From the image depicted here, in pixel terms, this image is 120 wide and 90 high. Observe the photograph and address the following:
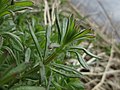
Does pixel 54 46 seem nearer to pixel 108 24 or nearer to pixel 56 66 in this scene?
pixel 56 66

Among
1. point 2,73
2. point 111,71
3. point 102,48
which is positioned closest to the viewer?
point 2,73

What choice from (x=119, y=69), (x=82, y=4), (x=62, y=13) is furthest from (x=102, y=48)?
(x=82, y=4)

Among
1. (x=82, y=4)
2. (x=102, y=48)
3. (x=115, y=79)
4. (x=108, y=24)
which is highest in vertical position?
(x=82, y=4)

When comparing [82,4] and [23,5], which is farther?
[82,4]

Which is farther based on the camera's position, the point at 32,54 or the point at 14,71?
the point at 32,54

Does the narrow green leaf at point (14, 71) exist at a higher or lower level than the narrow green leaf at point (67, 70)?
higher

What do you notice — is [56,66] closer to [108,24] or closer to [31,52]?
[31,52]

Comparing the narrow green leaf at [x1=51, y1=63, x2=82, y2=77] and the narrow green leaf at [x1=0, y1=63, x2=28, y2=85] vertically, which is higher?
the narrow green leaf at [x1=0, y1=63, x2=28, y2=85]

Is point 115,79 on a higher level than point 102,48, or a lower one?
lower

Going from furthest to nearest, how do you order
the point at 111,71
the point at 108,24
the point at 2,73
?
the point at 108,24 < the point at 111,71 < the point at 2,73
